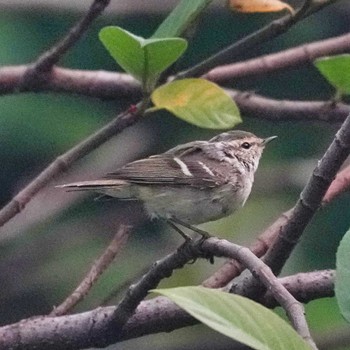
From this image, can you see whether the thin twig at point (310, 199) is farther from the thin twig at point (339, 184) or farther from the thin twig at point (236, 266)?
the thin twig at point (339, 184)

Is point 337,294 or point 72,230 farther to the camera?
point 72,230

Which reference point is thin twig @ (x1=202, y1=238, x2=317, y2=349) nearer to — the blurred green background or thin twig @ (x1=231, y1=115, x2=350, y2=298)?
thin twig @ (x1=231, y1=115, x2=350, y2=298)

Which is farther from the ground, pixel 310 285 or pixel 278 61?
pixel 278 61

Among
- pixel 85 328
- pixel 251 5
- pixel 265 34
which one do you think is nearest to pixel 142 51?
pixel 265 34

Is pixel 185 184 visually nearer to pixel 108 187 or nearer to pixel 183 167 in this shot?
pixel 183 167

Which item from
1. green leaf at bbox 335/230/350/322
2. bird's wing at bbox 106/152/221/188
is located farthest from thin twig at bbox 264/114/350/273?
bird's wing at bbox 106/152/221/188

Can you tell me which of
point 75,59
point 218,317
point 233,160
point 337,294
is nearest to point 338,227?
point 233,160

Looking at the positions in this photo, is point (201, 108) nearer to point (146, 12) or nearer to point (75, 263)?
point (146, 12)
